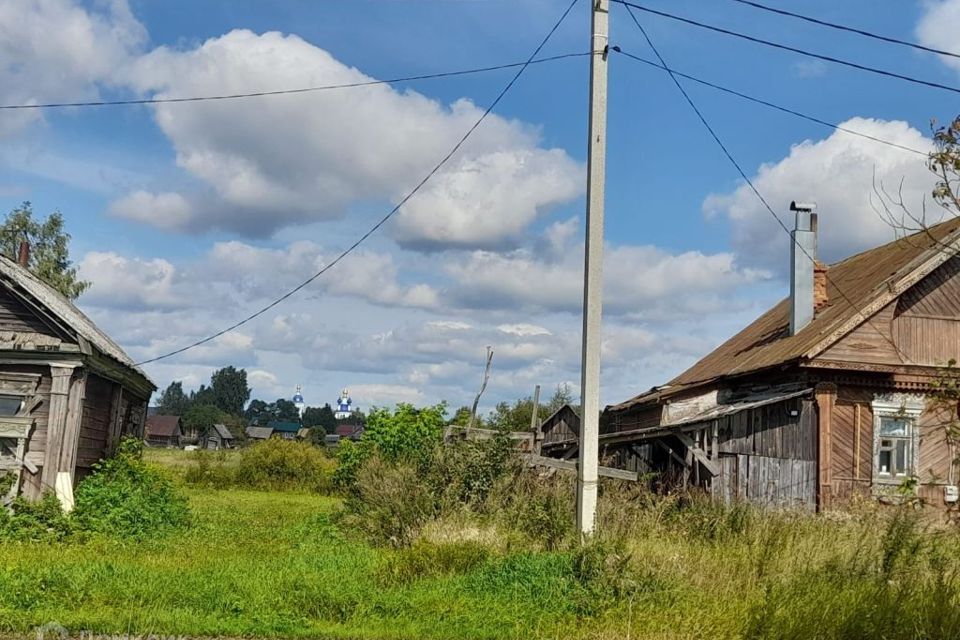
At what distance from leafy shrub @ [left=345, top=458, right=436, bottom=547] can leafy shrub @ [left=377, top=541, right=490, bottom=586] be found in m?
2.44

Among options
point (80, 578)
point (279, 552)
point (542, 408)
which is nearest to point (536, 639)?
point (80, 578)

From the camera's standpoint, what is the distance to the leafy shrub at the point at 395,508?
14.8 metres

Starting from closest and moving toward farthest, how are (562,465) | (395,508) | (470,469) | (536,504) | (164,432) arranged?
1. (536,504)
2. (395,508)
3. (470,469)
4. (562,465)
5. (164,432)

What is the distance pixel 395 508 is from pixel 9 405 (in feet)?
25.5

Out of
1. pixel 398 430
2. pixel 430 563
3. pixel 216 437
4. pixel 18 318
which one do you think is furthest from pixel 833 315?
pixel 216 437

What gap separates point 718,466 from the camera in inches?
779

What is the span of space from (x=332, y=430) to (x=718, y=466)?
5605 inches

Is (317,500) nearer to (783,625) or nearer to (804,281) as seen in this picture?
(804,281)

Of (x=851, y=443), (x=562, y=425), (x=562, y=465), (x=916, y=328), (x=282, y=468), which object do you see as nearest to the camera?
(x=562, y=465)

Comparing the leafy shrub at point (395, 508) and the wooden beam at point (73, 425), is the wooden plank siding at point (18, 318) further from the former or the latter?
the leafy shrub at point (395, 508)

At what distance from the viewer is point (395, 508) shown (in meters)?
15.3

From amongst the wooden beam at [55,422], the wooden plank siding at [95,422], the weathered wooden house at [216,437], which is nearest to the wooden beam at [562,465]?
the wooden beam at [55,422]

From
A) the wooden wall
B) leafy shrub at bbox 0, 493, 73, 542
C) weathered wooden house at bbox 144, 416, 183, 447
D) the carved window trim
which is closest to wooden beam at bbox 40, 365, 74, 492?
leafy shrub at bbox 0, 493, 73, 542

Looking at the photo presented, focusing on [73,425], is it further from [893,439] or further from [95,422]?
[893,439]
